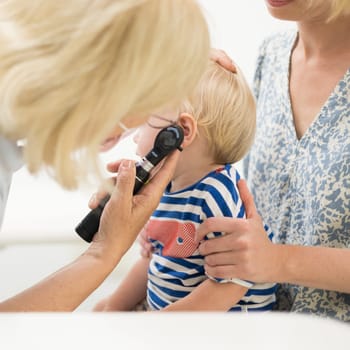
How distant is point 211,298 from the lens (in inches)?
46.4

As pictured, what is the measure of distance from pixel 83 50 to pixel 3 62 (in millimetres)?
101

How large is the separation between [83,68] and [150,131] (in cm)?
47

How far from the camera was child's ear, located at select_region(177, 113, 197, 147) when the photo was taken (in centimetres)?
118

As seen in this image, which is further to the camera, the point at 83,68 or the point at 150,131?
the point at 150,131

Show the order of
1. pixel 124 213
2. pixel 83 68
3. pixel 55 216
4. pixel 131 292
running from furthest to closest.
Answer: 1. pixel 55 216
2. pixel 131 292
3. pixel 124 213
4. pixel 83 68

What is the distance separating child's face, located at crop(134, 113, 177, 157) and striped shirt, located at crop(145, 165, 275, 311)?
0.11 meters

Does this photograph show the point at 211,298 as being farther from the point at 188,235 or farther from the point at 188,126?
the point at 188,126

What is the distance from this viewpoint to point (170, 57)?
30.4 inches

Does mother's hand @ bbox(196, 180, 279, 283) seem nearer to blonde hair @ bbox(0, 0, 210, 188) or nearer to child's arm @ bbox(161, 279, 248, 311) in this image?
child's arm @ bbox(161, 279, 248, 311)

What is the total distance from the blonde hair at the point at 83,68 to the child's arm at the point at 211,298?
0.48 meters

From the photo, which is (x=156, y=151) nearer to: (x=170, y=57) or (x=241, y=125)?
(x=241, y=125)

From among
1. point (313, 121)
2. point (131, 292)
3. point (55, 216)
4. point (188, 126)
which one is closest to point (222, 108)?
point (188, 126)

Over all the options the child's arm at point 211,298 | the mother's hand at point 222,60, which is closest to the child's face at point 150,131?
the mother's hand at point 222,60

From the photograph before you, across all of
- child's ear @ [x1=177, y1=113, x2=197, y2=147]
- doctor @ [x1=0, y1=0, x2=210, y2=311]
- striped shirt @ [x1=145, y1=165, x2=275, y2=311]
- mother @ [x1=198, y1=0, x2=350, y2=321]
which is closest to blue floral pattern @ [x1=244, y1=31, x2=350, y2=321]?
mother @ [x1=198, y1=0, x2=350, y2=321]
